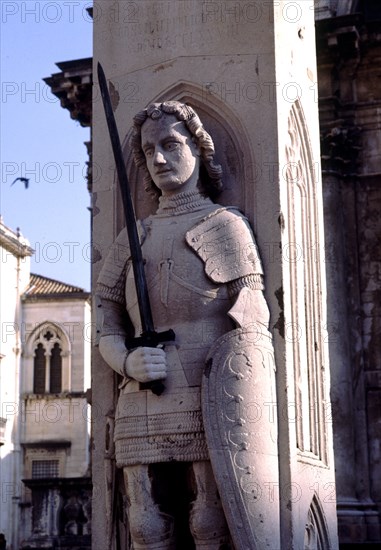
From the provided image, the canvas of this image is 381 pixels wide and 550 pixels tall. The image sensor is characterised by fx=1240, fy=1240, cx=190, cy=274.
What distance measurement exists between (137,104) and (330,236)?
8198mm

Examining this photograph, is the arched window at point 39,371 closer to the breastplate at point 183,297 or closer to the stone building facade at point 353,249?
the stone building facade at point 353,249

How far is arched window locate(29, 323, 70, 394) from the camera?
2003 inches

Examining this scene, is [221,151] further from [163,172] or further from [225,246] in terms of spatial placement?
[225,246]

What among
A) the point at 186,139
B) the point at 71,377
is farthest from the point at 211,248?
the point at 71,377

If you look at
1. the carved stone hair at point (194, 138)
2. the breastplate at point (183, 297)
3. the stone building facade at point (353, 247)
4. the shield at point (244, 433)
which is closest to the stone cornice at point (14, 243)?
the stone building facade at point (353, 247)

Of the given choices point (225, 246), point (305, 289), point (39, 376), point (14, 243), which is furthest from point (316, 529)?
point (39, 376)

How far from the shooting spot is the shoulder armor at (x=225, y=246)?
7.20 meters

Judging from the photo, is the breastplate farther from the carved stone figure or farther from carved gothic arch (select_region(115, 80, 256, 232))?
carved gothic arch (select_region(115, 80, 256, 232))

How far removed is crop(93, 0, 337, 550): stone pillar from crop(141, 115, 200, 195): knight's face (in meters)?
0.27

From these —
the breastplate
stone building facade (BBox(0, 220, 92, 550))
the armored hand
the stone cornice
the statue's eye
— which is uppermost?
the stone cornice

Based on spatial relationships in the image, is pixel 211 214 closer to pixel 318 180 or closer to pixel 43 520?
pixel 318 180

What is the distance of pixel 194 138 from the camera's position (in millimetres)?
7547

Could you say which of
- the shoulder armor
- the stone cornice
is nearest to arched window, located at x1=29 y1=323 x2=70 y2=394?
the stone cornice

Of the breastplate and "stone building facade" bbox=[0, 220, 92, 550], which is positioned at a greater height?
"stone building facade" bbox=[0, 220, 92, 550]
